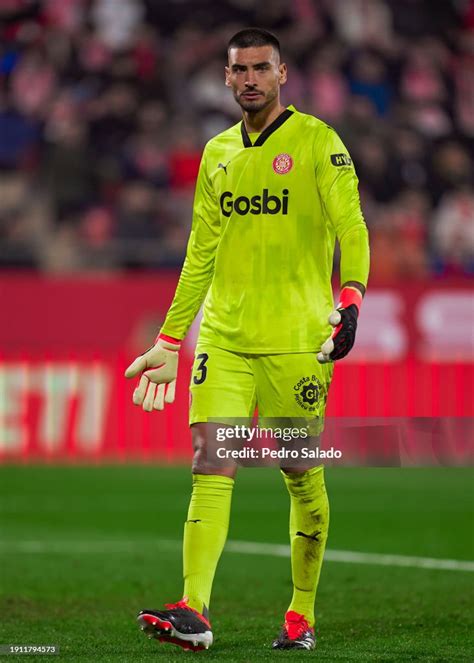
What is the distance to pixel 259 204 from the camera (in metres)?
6.22

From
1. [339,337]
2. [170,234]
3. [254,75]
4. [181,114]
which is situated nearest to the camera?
[339,337]

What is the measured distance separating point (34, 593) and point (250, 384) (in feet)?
8.25

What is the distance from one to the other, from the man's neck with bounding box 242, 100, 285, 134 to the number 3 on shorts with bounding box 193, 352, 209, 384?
95 centimetres

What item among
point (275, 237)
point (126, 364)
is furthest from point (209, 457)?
point (126, 364)

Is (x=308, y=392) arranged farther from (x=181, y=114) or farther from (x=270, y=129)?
(x=181, y=114)

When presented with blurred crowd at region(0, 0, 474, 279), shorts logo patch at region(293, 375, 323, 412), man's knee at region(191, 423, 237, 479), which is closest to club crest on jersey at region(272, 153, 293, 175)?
shorts logo patch at region(293, 375, 323, 412)

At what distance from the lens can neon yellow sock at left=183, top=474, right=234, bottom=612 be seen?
5.98 meters

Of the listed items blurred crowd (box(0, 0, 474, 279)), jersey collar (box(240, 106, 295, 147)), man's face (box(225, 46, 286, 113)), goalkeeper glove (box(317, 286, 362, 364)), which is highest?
blurred crowd (box(0, 0, 474, 279))

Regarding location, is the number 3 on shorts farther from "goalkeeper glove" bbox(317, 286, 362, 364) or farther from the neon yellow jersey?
"goalkeeper glove" bbox(317, 286, 362, 364)

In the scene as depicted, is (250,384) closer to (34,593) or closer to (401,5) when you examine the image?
(34,593)

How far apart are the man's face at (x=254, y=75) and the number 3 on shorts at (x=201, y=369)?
40.0 inches

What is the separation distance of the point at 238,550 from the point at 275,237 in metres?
4.68

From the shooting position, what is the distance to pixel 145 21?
20391mm

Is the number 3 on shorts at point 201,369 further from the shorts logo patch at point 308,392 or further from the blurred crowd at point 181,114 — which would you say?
the blurred crowd at point 181,114
